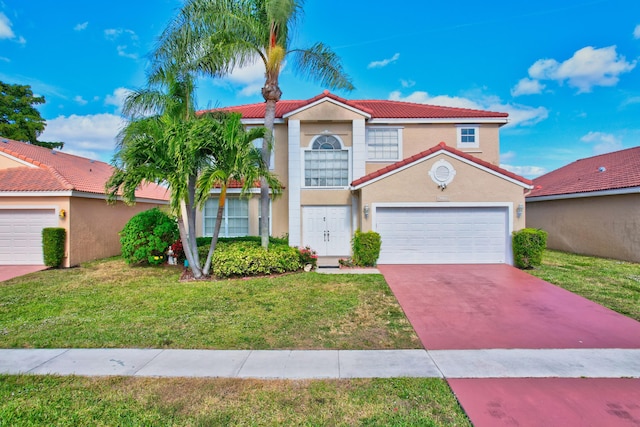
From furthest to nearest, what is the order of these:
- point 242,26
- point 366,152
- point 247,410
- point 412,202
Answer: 1. point 366,152
2. point 412,202
3. point 242,26
4. point 247,410

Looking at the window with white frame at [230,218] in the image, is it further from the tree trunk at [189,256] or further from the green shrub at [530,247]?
the green shrub at [530,247]

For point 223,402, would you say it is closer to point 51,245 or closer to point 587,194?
point 51,245

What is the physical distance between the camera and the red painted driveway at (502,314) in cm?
571

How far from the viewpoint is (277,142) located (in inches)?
604

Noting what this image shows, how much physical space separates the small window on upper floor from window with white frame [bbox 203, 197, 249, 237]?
35.2 ft

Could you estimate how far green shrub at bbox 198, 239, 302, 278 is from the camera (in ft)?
34.3

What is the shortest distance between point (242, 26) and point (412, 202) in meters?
8.69

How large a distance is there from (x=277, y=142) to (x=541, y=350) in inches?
505

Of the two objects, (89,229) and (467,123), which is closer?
(89,229)

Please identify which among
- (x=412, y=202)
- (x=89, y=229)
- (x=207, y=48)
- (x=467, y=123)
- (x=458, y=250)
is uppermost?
(x=207, y=48)

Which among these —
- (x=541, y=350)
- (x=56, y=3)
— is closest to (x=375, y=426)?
(x=541, y=350)

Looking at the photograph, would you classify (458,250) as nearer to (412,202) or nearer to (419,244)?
(419,244)

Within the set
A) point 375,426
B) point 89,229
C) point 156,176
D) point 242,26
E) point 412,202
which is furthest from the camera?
point 89,229

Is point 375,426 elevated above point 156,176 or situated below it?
below
